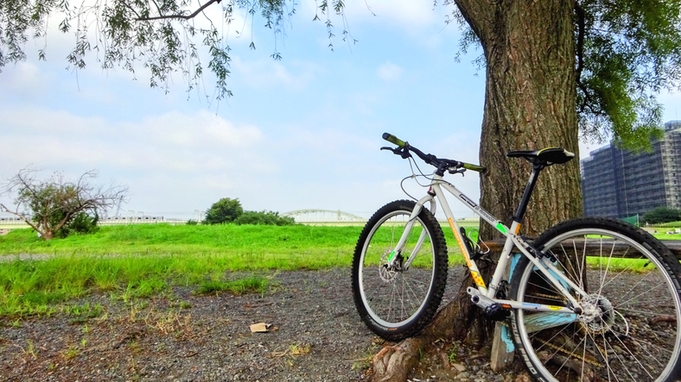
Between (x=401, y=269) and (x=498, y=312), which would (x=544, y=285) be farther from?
(x=401, y=269)

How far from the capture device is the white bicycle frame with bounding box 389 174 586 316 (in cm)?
207

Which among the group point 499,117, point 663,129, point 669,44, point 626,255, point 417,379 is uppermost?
point 669,44

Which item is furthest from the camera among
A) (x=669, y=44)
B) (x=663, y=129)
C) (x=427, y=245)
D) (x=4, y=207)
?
(x=4, y=207)

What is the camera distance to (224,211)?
870 inches

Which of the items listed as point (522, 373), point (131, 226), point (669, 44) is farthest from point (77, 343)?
point (131, 226)

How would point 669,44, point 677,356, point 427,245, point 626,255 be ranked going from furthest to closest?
1. point 669,44
2. point 427,245
3. point 626,255
4. point 677,356

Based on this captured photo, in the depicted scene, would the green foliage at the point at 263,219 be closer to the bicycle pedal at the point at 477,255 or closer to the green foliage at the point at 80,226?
the green foliage at the point at 80,226

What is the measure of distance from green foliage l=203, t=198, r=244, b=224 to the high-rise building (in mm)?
16027

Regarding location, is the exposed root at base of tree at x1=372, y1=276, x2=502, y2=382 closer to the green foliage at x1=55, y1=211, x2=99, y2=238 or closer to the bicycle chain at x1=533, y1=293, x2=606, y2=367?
the bicycle chain at x1=533, y1=293, x2=606, y2=367

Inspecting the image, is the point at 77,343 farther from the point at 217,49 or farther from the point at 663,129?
the point at 663,129

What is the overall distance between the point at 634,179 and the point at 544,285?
11221mm

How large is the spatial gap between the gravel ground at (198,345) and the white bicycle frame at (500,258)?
0.43m

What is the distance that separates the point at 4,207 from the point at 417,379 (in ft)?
62.8

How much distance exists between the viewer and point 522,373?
2275mm
